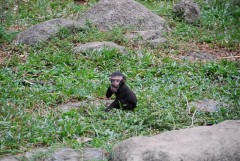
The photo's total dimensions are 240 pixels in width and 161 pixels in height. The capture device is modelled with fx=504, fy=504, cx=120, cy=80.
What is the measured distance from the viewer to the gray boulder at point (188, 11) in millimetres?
Answer: 11945

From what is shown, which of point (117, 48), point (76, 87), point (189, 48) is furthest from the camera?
point (189, 48)

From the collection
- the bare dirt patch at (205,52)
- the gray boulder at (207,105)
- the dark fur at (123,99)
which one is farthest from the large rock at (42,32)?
the gray boulder at (207,105)

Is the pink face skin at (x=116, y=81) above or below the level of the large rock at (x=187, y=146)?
below

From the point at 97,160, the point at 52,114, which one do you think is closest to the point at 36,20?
the point at 52,114

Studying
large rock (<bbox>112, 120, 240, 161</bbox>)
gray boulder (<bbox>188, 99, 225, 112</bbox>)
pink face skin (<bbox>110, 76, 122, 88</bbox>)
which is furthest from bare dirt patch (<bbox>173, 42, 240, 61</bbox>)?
large rock (<bbox>112, 120, 240, 161</bbox>)

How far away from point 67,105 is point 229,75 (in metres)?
3.12

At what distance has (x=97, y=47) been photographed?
31.9ft

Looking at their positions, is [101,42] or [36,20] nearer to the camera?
[101,42]

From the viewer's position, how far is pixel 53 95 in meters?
7.60

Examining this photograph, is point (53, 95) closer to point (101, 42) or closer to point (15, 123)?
point (15, 123)

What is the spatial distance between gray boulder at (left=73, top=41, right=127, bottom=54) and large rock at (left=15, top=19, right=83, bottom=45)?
0.77m

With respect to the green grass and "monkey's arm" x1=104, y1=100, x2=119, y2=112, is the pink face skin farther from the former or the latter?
the green grass

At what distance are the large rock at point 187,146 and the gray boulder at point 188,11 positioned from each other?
688 centimetres

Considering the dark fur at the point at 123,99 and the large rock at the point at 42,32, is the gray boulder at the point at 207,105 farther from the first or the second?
the large rock at the point at 42,32
